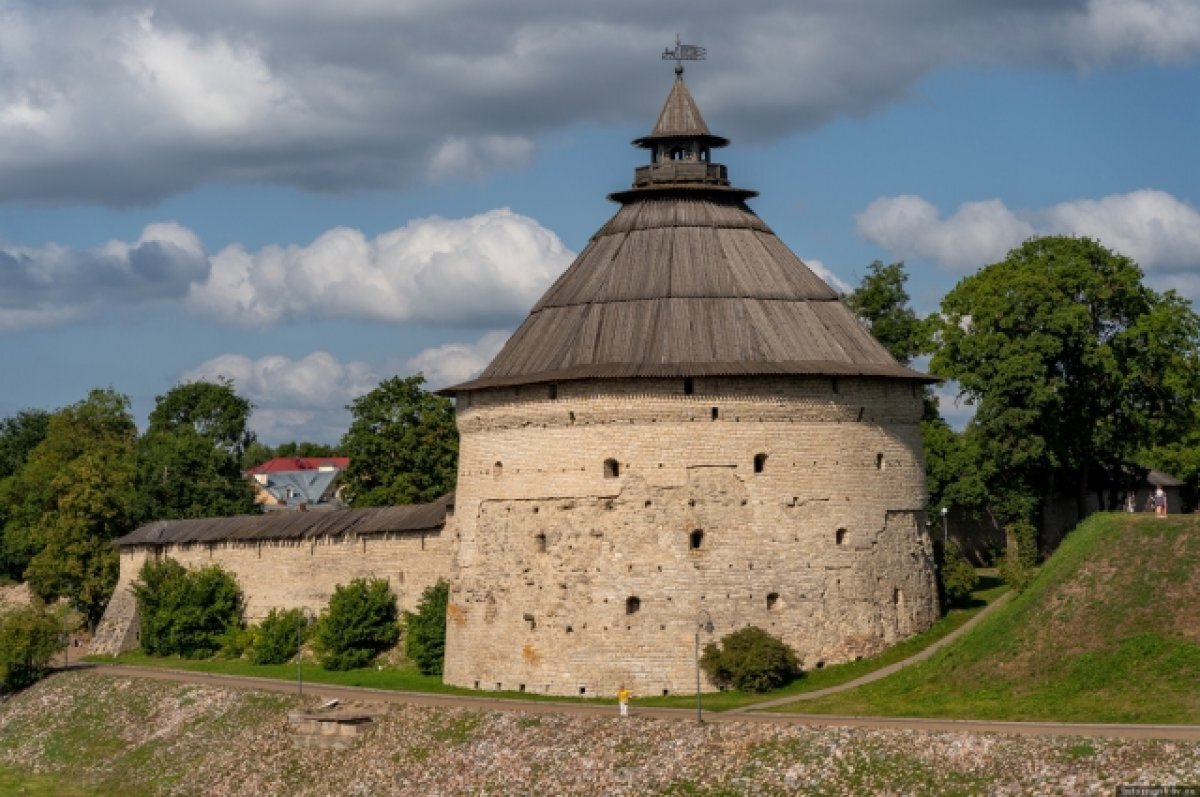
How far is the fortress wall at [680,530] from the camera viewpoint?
44594 mm

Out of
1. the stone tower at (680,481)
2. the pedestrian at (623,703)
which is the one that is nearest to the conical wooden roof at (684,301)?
the stone tower at (680,481)

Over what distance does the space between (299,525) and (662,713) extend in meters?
21.0

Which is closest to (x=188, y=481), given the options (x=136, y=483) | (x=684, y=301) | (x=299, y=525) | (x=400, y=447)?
(x=136, y=483)

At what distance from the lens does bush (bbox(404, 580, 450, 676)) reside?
5084 centimetres

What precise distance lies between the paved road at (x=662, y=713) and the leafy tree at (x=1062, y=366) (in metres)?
18.2

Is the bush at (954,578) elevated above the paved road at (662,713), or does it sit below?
above

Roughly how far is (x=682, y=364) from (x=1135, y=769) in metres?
16.9

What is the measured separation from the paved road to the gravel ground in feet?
2.16

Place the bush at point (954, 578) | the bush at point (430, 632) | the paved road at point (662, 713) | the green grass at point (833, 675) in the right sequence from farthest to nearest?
the bush at point (430, 632)
the bush at point (954, 578)
the green grass at point (833, 675)
the paved road at point (662, 713)

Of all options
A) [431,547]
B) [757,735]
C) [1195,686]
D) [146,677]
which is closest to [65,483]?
[146,677]

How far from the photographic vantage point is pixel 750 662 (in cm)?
4325

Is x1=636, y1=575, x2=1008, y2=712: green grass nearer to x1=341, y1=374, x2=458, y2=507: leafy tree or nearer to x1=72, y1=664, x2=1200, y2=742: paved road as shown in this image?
x1=72, y1=664, x2=1200, y2=742: paved road

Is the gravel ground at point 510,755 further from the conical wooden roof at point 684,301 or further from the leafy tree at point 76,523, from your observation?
the leafy tree at point 76,523

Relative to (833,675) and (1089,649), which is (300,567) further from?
(1089,649)
